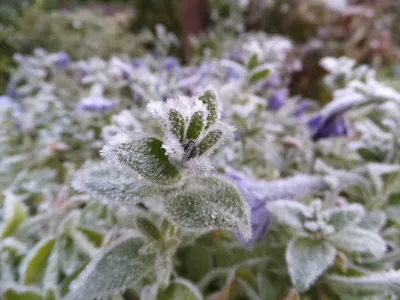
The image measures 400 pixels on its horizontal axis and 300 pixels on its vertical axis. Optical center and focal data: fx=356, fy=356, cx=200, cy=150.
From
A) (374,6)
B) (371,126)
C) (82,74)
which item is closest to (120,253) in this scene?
(371,126)

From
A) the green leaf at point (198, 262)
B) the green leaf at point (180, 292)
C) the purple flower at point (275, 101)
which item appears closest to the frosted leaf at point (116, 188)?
the green leaf at point (180, 292)

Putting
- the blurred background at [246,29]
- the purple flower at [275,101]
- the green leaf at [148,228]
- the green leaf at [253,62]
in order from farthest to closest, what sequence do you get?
the blurred background at [246,29]
the purple flower at [275,101]
the green leaf at [253,62]
the green leaf at [148,228]

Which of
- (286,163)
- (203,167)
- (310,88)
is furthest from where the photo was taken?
(310,88)

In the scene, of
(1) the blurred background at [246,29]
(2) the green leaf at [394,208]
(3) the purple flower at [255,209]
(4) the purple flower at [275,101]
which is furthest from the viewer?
(1) the blurred background at [246,29]

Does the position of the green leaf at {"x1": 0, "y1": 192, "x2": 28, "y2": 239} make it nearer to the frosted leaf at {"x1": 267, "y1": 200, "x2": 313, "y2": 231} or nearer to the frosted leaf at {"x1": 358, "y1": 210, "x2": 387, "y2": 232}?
the frosted leaf at {"x1": 267, "y1": 200, "x2": 313, "y2": 231}

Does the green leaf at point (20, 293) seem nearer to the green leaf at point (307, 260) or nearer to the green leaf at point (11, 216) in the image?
the green leaf at point (11, 216)

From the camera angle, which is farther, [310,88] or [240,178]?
[310,88]

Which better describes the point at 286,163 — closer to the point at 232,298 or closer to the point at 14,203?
the point at 232,298
